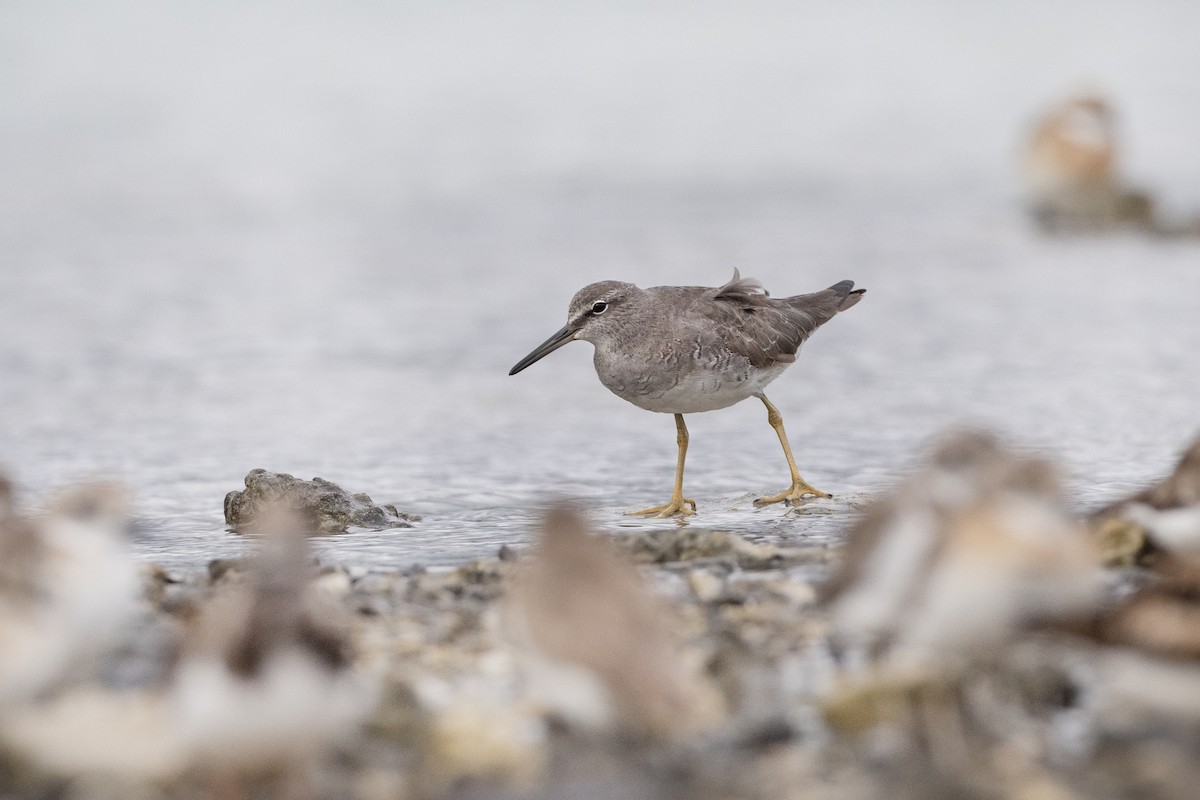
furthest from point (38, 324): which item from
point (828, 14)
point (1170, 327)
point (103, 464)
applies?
point (828, 14)

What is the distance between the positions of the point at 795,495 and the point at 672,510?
718 mm

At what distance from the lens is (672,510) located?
7.92 meters

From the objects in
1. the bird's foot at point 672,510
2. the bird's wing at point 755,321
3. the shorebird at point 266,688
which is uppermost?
the bird's wing at point 755,321

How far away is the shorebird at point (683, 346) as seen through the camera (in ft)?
26.4

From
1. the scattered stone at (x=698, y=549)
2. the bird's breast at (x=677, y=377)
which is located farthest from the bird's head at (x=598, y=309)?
the scattered stone at (x=698, y=549)

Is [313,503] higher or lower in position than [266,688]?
higher

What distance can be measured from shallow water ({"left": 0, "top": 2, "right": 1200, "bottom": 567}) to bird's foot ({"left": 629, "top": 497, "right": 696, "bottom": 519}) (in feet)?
0.38

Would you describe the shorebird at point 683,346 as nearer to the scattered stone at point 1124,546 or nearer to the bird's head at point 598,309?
the bird's head at point 598,309

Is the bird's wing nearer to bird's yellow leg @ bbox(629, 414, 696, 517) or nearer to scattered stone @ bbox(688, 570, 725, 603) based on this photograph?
bird's yellow leg @ bbox(629, 414, 696, 517)

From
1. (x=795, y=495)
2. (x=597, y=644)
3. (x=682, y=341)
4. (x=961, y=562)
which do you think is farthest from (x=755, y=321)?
(x=597, y=644)

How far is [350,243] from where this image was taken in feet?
55.7

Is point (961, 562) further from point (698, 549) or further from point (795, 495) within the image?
point (795, 495)

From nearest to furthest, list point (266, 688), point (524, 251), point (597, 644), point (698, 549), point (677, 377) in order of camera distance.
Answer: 1. point (266, 688)
2. point (597, 644)
3. point (698, 549)
4. point (677, 377)
5. point (524, 251)

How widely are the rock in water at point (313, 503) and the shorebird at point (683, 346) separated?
1.44 meters
